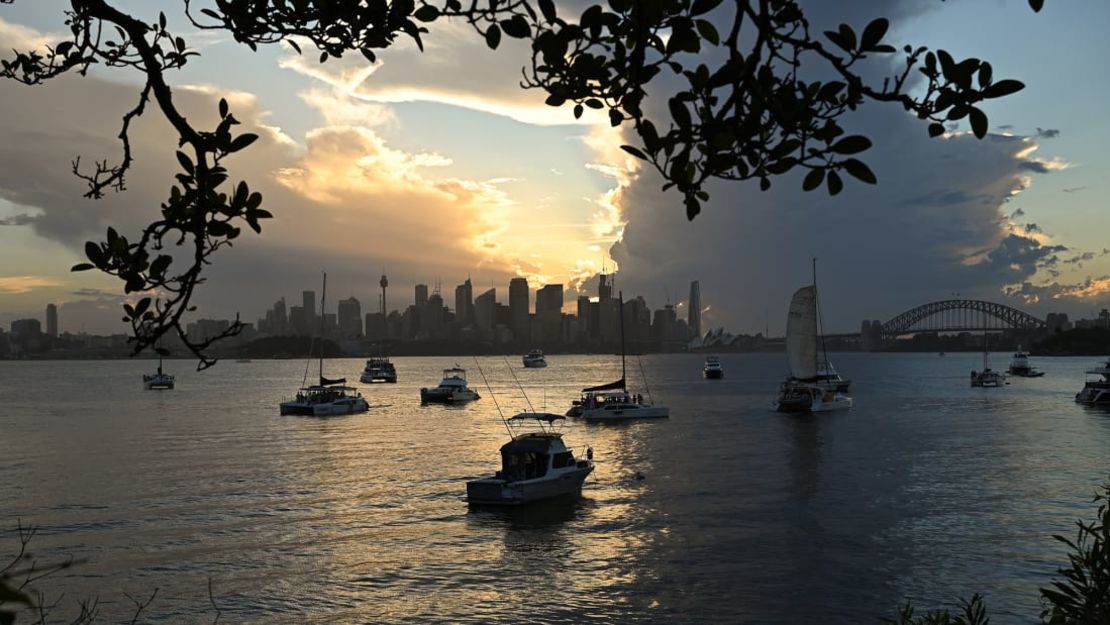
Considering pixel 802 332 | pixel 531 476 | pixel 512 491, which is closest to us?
pixel 512 491

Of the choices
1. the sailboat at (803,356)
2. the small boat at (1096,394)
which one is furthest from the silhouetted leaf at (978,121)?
the small boat at (1096,394)

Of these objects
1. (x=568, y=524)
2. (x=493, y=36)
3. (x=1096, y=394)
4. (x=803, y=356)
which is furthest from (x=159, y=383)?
(x=493, y=36)

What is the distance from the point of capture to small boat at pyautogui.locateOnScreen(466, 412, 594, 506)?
140 ft

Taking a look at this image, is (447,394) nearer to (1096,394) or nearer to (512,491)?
(512,491)

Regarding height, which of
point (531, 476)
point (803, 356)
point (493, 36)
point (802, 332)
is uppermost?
point (493, 36)

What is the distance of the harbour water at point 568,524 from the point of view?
94.1 feet

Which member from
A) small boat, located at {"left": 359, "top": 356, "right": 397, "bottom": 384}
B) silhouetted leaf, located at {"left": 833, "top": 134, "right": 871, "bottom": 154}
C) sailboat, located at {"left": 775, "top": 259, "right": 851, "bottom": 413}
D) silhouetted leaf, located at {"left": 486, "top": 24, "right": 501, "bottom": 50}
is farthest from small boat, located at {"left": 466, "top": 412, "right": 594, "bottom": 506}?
small boat, located at {"left": 359, "top": 356, "right": 397, "bottom": 384}

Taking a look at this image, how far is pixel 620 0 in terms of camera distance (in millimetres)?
4895

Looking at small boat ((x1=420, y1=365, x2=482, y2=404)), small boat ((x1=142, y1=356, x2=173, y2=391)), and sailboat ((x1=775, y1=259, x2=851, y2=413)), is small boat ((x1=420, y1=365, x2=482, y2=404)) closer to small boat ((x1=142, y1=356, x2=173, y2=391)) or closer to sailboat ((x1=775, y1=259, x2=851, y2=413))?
sailboat ((x1=775, y1=259, x2=851, y2=413))

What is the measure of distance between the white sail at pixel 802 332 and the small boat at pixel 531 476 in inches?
2247

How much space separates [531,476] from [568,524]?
4894 mm

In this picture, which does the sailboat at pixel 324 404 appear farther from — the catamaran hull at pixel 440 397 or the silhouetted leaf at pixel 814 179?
the silhouetted leaf at pixel 814 179

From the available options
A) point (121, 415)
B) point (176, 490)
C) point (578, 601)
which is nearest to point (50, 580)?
point (176, 490)

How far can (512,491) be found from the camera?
42.6m
